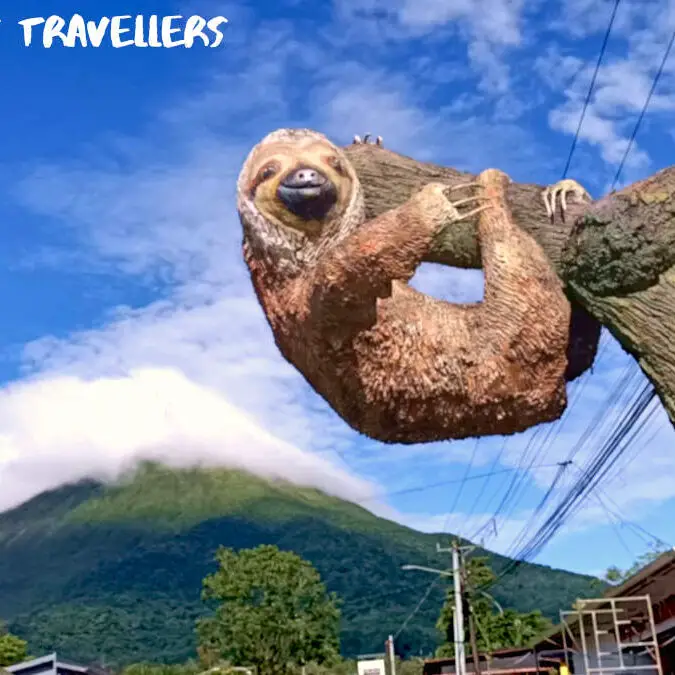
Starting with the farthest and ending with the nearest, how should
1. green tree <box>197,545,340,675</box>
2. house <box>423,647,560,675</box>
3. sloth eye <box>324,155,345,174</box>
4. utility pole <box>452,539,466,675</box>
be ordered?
green tree <box>197,545,340,675</box>, house <box>423,647,560,675</box>, utility pole <box>452,539,466,675</box>, sloth eye <box>324,155,345,174</box>

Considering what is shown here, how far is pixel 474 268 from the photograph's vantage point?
3727 mm

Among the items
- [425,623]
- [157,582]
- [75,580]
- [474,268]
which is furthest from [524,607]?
[474,268]

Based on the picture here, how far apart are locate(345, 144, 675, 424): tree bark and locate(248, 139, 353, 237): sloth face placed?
229mm

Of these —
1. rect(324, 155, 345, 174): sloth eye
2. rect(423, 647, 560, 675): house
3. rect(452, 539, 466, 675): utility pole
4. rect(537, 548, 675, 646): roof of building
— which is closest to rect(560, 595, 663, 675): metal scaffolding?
rect(537, 548, 675, 646): roof of building

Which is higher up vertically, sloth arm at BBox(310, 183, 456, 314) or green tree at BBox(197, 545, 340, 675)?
green tree at BBox(197, 545, 340, 675)

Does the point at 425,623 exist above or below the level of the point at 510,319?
above

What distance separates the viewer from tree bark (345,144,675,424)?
3.34m

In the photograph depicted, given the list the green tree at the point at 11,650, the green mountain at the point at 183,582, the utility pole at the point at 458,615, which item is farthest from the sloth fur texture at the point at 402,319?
the green mountain at the point at 183,582

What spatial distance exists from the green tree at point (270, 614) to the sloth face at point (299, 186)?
110 feet

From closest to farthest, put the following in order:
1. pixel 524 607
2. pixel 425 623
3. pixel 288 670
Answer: pixel 288 670 < pixel 425 623 < pixel 524 607

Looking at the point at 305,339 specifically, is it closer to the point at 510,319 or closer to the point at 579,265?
the point at 510,319

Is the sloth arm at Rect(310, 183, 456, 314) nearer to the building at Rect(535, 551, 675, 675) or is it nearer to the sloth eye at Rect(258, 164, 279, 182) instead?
the sloth eye at Rect(258, 164, 279, 182)

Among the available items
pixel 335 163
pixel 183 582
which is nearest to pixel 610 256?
pixel 335 163

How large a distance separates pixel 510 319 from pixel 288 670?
1342 inches
